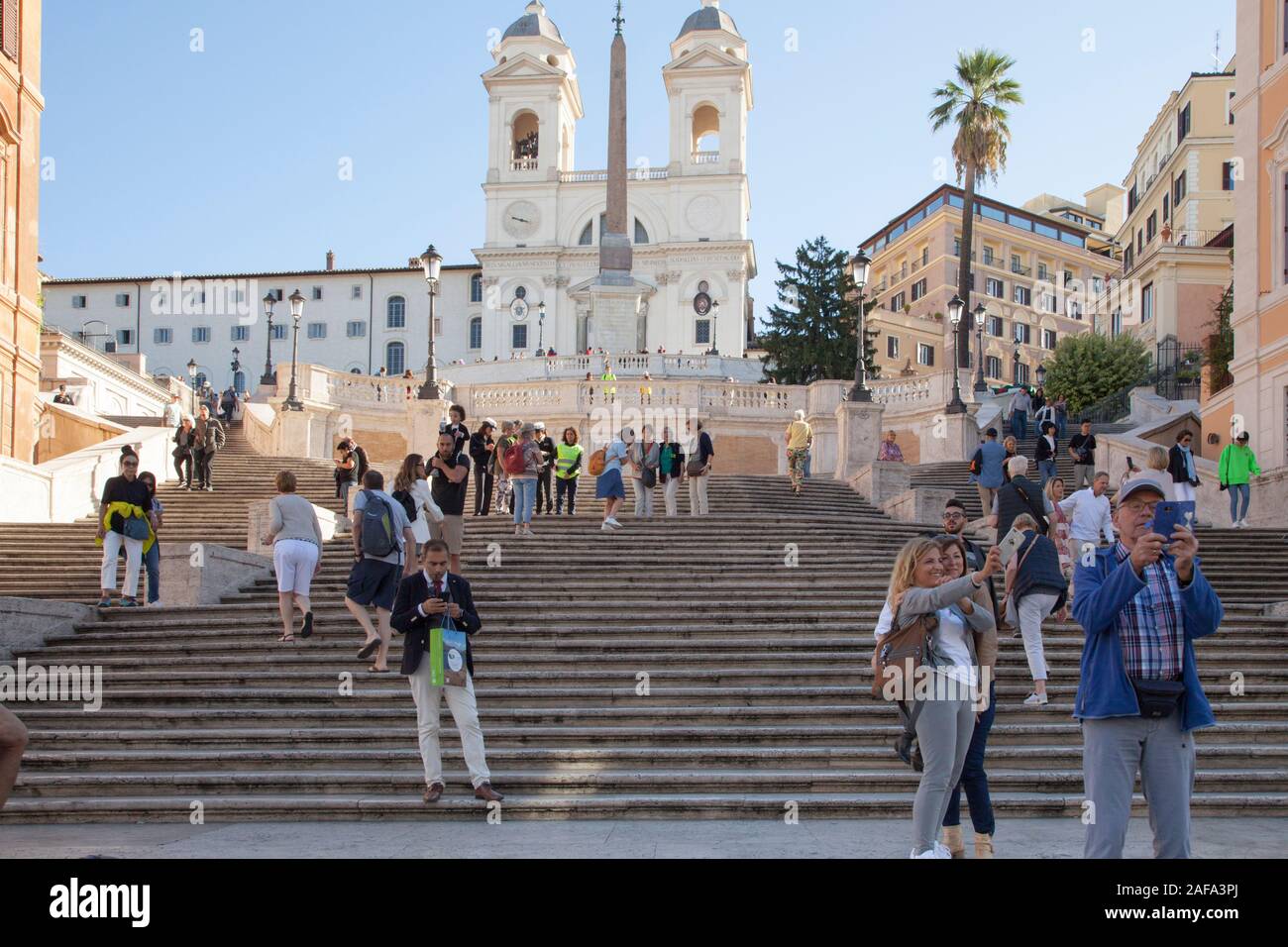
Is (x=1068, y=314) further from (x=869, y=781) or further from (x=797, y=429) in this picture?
(x=869, y=781)

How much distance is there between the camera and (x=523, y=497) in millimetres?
19344

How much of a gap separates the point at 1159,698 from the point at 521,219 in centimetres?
8736

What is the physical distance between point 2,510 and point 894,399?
23.5m

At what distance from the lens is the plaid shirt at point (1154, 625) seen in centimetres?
606

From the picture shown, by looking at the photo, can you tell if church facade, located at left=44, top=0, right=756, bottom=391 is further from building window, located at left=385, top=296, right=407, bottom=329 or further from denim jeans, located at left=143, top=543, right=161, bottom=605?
denim jeans, located at left=143, top=543, right=161, bottom=605

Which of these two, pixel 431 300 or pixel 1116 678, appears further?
pixel 431 300

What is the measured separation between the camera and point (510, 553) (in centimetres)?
1802

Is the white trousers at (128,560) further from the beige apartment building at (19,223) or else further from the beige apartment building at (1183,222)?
the beige apartment building at (1183,222)

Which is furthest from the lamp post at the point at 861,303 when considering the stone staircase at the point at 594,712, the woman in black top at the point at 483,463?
the stone staircase at the point at 594,712

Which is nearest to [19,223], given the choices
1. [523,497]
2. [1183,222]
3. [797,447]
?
[523,497]

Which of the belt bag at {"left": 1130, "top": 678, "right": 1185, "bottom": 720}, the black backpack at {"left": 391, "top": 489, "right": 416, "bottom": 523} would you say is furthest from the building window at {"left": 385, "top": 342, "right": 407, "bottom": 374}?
the belt bag at {"left": 1130, "top": 678, "right": 1185, "bottom": 720}

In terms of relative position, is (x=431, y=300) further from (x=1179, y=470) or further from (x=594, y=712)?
(x=594, y=712)

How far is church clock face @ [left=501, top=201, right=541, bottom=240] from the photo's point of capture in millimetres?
90875

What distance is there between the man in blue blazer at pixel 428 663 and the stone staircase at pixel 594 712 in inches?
11.2
